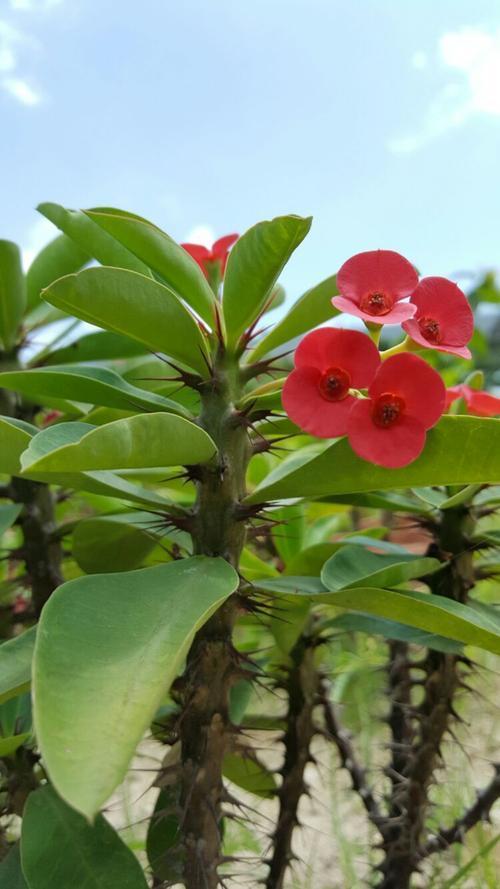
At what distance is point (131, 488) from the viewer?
0.66 meters

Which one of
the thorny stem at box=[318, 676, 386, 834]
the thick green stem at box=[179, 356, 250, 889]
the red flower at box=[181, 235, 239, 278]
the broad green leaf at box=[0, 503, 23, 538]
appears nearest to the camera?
the thick green stem at box=[179, 356, 250, 889]

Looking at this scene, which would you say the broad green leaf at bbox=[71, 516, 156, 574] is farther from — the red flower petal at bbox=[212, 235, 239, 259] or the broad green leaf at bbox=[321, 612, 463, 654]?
the red flower petal at bbox=[212, 235, 239, 259]

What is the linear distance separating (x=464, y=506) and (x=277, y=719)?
0.31m

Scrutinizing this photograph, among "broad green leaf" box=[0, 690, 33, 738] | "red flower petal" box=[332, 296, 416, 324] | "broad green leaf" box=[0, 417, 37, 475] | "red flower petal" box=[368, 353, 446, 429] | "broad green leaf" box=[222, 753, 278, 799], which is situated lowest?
"broad green leaf" box=[222, 753, 278, 799]

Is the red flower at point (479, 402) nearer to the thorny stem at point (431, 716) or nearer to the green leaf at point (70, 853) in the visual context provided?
the thorny stem at point (431, 716)

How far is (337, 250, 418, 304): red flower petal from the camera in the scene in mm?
553

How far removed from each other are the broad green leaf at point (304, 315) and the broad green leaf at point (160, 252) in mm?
53

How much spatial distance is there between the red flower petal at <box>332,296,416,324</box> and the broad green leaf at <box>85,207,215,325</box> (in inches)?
5.6

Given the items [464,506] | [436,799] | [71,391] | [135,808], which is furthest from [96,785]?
[135,808]

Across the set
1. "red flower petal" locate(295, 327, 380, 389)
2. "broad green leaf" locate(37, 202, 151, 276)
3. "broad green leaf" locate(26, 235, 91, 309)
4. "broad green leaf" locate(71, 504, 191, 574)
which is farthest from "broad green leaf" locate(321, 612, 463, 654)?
"broad green leaf" locate(26, 235, 91, 309)

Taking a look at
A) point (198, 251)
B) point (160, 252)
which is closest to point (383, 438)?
point (160, 252)

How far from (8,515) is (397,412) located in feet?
1.43

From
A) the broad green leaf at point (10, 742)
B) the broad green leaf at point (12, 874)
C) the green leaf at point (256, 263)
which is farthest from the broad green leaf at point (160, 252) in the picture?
the broad green leaf at point (12, 874)

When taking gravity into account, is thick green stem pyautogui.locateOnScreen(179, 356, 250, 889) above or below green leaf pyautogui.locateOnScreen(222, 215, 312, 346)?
below
